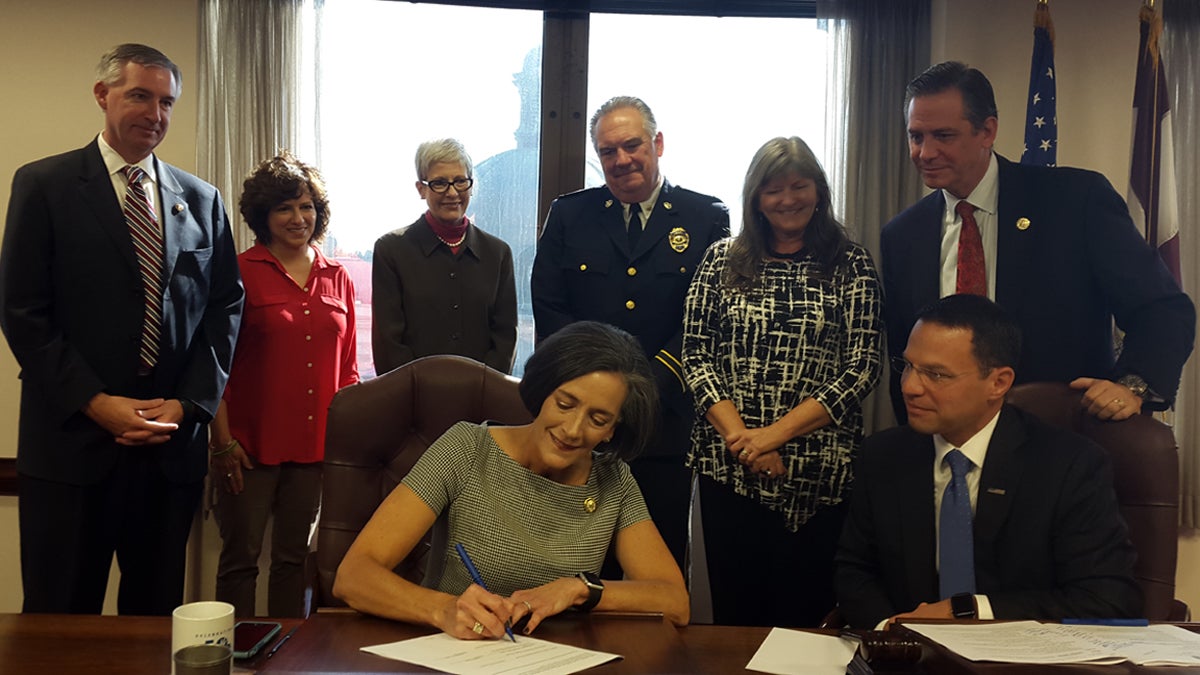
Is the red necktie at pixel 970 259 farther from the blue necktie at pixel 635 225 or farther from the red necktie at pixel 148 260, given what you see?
the red necktie at pixel 148 260

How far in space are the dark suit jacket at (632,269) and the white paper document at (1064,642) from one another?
1.37 meters

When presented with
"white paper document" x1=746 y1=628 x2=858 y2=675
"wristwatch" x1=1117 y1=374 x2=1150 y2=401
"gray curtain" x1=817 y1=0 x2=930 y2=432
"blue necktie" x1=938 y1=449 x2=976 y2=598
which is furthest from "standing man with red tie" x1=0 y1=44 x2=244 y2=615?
"gray curtain" x1=817 y1=0 x2=930 y2=432

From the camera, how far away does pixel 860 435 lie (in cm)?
268

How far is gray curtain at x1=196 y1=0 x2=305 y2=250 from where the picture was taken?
13.1ft

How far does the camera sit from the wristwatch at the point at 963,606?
189cm

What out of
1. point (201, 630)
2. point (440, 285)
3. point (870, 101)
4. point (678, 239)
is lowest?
point (201, 630)

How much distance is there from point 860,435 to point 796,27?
232cm

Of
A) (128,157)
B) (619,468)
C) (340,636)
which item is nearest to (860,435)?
(619,468)

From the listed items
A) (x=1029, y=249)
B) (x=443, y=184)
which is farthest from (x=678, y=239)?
(x=1029, y=249)

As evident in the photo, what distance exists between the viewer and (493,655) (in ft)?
4.85

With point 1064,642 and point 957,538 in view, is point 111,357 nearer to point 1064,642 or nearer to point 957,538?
point 957,538

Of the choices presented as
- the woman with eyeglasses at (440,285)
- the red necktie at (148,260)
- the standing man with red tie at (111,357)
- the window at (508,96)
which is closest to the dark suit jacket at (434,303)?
the woman with eyeglasses at (440,285)

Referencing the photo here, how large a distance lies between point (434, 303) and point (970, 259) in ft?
5.54

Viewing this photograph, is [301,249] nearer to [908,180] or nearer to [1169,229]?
[908,180]
